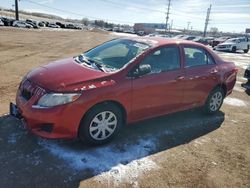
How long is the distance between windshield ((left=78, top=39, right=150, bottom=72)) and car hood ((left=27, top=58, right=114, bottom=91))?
0.29 meters

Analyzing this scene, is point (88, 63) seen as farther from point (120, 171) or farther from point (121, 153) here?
point (120, 171)

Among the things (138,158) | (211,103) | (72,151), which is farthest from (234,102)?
(72,151)

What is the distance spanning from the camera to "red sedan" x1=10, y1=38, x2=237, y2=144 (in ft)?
11.9

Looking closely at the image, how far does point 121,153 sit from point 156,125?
137 centimetres

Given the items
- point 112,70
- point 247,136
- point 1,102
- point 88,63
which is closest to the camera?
point 112,70

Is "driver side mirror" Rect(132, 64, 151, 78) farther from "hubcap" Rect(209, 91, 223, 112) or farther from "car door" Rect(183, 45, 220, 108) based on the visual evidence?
"hubcap" Rect(209, 91, 223, 112)

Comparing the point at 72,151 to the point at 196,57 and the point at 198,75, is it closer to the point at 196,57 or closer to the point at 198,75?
the point at 198,75

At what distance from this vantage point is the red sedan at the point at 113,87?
3.63 meters

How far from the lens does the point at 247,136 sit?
5066 millimetres

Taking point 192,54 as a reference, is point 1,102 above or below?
below

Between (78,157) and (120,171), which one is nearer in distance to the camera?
(120,171)

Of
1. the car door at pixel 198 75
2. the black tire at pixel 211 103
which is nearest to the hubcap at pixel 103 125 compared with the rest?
the car door at pixel 198 75

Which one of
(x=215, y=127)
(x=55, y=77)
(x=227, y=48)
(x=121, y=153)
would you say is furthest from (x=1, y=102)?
(x=227, y=48)

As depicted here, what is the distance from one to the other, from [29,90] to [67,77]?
23.5 inches
